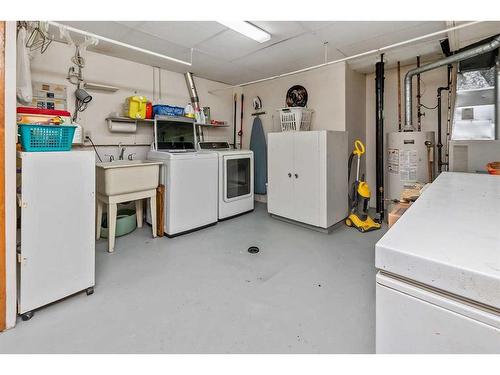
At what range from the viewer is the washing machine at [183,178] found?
10.5 ft

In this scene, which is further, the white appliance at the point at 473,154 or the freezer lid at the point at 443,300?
the white appliance at the point at 473,154

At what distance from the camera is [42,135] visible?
1.71 m

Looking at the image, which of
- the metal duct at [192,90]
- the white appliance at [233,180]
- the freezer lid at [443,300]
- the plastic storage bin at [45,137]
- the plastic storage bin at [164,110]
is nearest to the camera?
the freezer lid at [443,300]

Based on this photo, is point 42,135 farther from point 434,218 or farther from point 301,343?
point 434,218

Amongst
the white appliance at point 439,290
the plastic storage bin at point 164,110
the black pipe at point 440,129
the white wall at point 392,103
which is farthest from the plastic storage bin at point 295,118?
the white appliance at point 439,290

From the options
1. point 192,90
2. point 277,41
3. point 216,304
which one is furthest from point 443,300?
point 192,90

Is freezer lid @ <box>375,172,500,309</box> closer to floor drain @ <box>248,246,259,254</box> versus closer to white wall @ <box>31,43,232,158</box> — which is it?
floor drain @ <box>248,246,259,254</box>

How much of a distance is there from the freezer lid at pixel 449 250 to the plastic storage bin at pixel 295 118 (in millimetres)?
2992

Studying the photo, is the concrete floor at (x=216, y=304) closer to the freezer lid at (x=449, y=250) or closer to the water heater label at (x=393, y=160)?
the freezer lid at (x=449, y=250)

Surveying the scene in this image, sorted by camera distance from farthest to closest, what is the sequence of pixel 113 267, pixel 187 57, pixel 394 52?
pixel 187 57 < pixel 394 52 < pixel 113 267

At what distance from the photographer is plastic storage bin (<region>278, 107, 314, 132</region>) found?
3846mm

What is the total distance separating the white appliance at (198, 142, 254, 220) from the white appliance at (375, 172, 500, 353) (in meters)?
3.15
